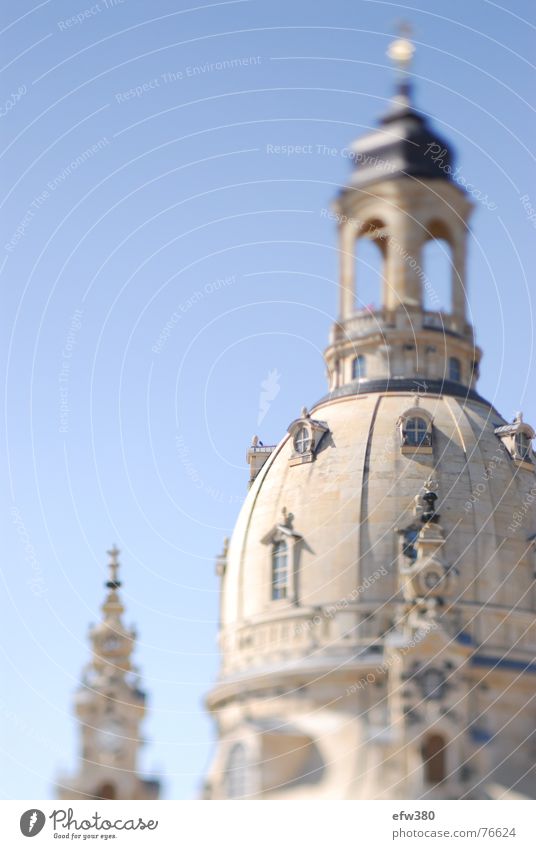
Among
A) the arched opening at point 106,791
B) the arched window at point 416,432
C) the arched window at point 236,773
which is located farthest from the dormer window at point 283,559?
the arched opening at point 106,791

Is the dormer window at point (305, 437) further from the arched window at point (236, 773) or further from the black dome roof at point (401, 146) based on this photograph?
the arched window at point (236, 773)

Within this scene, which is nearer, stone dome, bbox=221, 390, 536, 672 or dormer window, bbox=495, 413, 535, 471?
stone dome, bbox=221, 390, 536, 672

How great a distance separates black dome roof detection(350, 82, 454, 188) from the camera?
2953 inches

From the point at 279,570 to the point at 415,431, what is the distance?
656cm

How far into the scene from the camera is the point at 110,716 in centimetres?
6762

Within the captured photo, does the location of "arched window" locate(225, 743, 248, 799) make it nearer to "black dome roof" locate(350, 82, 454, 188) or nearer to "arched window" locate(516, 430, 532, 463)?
"arched window" locate(516, 430, 532, 463)

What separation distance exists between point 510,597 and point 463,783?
390 inches

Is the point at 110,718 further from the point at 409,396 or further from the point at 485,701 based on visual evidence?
the point at 409,396

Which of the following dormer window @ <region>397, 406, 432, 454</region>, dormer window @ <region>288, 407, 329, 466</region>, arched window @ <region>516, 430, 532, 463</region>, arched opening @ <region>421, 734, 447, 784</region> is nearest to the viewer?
arched opening @ <region>421, 734, 447, 784</region>

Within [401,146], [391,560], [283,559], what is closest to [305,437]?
[283,559]

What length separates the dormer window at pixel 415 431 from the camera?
74.9m

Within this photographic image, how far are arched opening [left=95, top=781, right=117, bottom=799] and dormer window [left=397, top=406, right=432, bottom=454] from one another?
16.3m

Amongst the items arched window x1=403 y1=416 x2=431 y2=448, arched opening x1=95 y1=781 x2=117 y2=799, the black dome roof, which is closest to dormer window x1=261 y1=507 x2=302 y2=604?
arched window x1=403 y1=416 x2=431 y2=448
